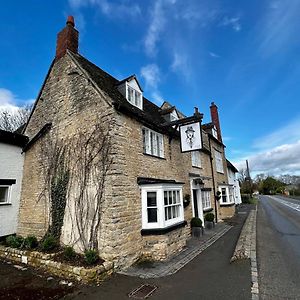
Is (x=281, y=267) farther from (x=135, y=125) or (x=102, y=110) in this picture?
(x=102, y=110)

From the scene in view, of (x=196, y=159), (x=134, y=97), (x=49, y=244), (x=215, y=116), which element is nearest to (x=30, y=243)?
(x=49, y=244)

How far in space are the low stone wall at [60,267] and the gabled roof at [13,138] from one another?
17.3 feet

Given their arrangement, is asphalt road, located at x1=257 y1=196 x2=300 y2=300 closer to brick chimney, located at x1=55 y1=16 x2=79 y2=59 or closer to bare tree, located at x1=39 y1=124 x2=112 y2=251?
bare tree, located at x1=39 y1=124 x2=112 y2=251

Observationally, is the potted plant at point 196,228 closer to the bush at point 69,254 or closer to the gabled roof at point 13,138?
the bush at point 69,254

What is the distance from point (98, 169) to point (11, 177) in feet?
18.8

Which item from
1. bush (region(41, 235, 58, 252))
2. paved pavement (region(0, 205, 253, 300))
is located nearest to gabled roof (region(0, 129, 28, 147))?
bush (region(41, 235, 58, 252))

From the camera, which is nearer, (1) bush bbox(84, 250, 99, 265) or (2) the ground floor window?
(1) bush bbox(84, 250, 99, 265)

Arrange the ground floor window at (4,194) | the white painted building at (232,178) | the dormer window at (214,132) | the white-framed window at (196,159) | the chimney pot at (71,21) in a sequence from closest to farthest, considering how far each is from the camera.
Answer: the ground floor window at (4,194) < the chimney pot at (71,21) < the white-framed window at (196,159) < the dormer window at (214,132) < the white painted building at (232,178)

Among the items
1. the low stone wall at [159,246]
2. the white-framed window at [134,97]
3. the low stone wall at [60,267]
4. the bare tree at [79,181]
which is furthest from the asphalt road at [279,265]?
the white-framed window at [134,97]

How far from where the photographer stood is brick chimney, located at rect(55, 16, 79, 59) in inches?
449

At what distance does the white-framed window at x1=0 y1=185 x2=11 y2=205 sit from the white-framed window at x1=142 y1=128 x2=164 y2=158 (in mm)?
7262

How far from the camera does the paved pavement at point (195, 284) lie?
5680mm

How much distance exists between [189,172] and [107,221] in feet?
25.6

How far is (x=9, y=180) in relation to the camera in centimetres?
1107
